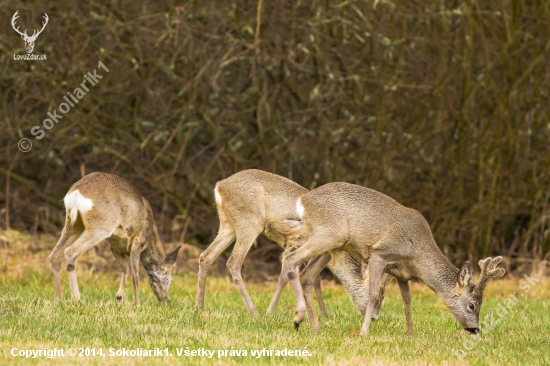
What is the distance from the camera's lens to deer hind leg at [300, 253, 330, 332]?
766cm

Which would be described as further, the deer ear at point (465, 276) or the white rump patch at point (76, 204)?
the white rump patch at point (76, 204)

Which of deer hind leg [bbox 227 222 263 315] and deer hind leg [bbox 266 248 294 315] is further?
deer hind leg [bbox 227 222 263 315]

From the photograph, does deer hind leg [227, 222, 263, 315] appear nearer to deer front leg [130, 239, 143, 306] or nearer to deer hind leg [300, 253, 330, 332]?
deer hind leg [300, 253, 330, 332]

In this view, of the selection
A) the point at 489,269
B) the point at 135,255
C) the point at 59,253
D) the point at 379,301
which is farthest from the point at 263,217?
the point at 489,269

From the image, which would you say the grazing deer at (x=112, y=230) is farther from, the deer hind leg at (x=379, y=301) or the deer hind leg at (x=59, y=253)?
the deer hind leg at (x=379, y=301)

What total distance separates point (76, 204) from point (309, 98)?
5701mm

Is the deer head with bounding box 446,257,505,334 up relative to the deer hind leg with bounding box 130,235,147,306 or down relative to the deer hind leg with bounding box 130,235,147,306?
up

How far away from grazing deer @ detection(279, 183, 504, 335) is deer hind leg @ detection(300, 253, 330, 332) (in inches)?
3.4

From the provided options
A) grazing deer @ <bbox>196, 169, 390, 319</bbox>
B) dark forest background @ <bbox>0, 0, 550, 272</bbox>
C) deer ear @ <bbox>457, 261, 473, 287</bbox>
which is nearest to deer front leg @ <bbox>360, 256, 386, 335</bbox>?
deer ear @ <bbox>457, 261, 473, 287</bbox>

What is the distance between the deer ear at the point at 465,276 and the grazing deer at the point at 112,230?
3.29 meters

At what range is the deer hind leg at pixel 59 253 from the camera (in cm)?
892

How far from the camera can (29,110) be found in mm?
13867

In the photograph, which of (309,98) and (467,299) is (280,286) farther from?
(309,98)

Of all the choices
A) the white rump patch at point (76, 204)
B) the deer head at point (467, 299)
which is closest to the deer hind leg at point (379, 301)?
the deer head at point (467, 299)
